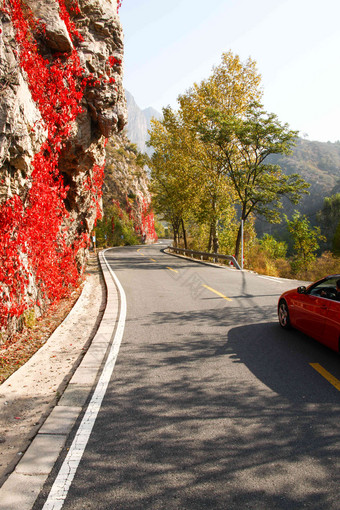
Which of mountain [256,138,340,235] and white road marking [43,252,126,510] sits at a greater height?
mountain [256,138,340,235]

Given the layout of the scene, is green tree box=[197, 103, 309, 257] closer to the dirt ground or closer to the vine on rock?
the vine on rock

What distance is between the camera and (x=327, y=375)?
4438 mm

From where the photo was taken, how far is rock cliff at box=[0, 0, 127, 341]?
6148 mm

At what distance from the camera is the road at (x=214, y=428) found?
2469mm

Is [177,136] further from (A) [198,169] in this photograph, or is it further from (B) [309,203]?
(B) [309,203]

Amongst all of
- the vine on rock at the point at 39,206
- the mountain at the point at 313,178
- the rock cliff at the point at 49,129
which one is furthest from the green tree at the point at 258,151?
the mountain at the point at 313,178

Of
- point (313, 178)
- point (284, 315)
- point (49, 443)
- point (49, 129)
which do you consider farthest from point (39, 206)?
point (313, 178)

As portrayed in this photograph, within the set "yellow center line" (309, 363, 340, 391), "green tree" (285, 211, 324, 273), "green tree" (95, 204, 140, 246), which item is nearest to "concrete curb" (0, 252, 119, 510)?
"yellow center line" (309, 363, 340, 391)

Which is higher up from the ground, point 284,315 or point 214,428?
point 284,315

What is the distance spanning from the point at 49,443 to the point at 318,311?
4016mm

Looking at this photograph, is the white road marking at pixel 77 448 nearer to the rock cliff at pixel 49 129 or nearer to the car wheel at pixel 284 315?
the rock cliff at pixel 49 129

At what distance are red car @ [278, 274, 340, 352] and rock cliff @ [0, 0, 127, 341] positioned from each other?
15.9 feet

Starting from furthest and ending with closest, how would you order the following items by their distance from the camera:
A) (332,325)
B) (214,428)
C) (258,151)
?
(258,151) → (332,325) → (214,428)

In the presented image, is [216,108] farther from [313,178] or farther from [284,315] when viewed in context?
[313,178]
